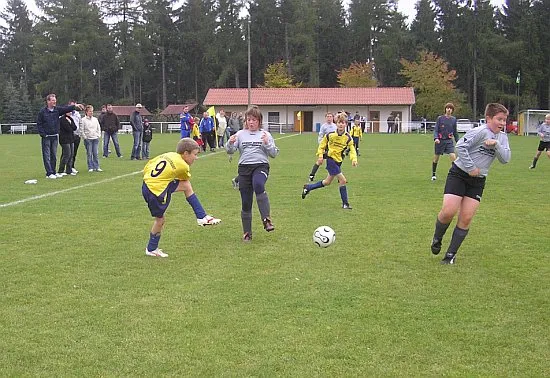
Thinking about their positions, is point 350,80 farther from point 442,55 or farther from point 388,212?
point 388,212

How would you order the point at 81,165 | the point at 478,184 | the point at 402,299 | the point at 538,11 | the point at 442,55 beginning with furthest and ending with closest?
the point at 442,55, the point at 538,11, the point at 81,165, the point at 478,184, the point at 402,299

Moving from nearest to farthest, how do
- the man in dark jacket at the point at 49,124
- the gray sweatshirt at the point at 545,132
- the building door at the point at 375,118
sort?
the man in dark jacket at the point at 49,124 < the gray sweatshirt at the point at 545,132 < the building door at the point at 375,118

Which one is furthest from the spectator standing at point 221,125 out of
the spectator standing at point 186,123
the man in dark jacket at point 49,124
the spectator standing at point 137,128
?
the man in dark jacket at point 49,124

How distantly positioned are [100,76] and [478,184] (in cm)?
8031

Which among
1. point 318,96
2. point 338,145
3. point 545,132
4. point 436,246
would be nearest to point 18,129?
point 318,96

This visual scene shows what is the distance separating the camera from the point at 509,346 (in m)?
4.34

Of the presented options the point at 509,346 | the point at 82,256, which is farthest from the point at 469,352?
the point at 82,256

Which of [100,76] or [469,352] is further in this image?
[100,76]

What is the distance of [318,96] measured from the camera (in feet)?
204

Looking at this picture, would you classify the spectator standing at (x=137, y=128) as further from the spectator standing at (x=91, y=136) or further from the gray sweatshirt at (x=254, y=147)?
the gray sweatshirt at (x=254, y=147)

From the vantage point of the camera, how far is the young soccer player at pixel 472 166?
6.48 meters

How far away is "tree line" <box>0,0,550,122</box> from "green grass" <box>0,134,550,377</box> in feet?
206

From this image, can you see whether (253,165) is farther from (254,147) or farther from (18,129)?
(18,129)

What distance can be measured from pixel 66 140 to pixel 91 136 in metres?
1.08
